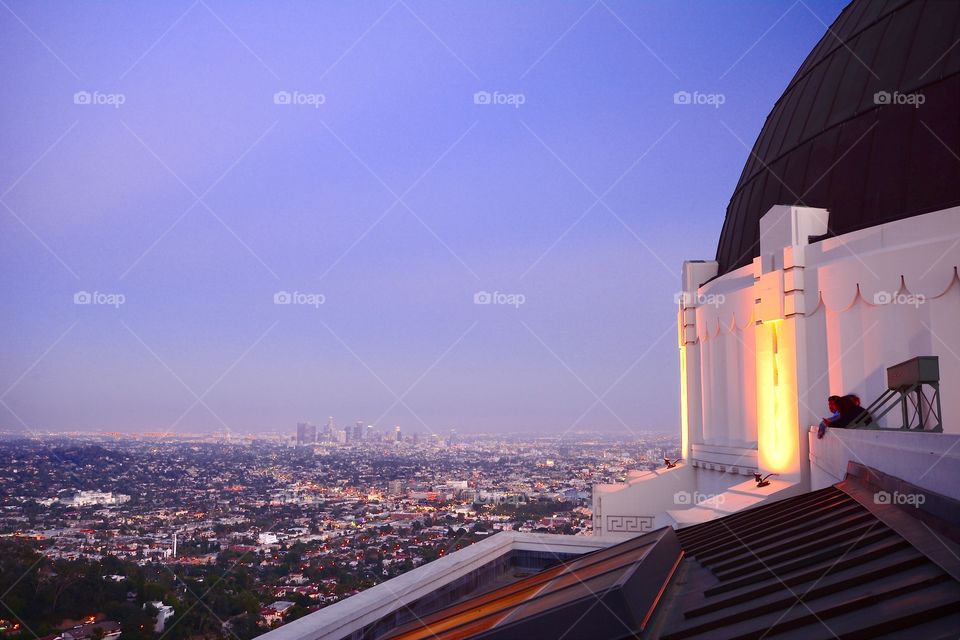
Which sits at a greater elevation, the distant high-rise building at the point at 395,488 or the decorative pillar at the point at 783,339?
the decorative pillar at the point at 783,339

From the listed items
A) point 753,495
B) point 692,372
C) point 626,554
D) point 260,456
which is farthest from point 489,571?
point 260,456

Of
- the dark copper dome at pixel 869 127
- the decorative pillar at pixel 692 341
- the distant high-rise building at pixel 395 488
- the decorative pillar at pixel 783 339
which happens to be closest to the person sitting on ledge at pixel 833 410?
the decorative pillar at pixel 783 339

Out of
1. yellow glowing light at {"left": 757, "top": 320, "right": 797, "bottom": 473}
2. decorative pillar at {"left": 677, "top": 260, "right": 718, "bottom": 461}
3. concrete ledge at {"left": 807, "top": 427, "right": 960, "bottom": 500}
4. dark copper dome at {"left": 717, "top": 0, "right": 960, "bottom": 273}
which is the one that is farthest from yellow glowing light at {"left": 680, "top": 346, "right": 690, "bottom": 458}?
concrete ledge at {"left": 807, "top": 427, "right": 960, "bottom": 500}

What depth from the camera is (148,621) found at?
785 centimetres

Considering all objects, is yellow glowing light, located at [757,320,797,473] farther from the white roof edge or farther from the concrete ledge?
the white roof edge

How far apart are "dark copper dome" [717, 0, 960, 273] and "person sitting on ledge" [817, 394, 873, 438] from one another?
9.04 feet

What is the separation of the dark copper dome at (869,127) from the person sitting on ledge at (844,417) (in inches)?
108

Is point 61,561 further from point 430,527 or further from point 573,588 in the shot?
point 573,588

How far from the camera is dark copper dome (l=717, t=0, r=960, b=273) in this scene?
11.5 m

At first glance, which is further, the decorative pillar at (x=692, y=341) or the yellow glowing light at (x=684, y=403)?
the yellow glowing light at (x=684, y=403)

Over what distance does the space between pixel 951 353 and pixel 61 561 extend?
1162cm

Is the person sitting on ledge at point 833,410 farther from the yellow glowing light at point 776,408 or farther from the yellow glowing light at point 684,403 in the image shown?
the yellow glowing light at point 684,403

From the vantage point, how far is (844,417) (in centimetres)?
1055

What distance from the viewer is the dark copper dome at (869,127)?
1146cm
